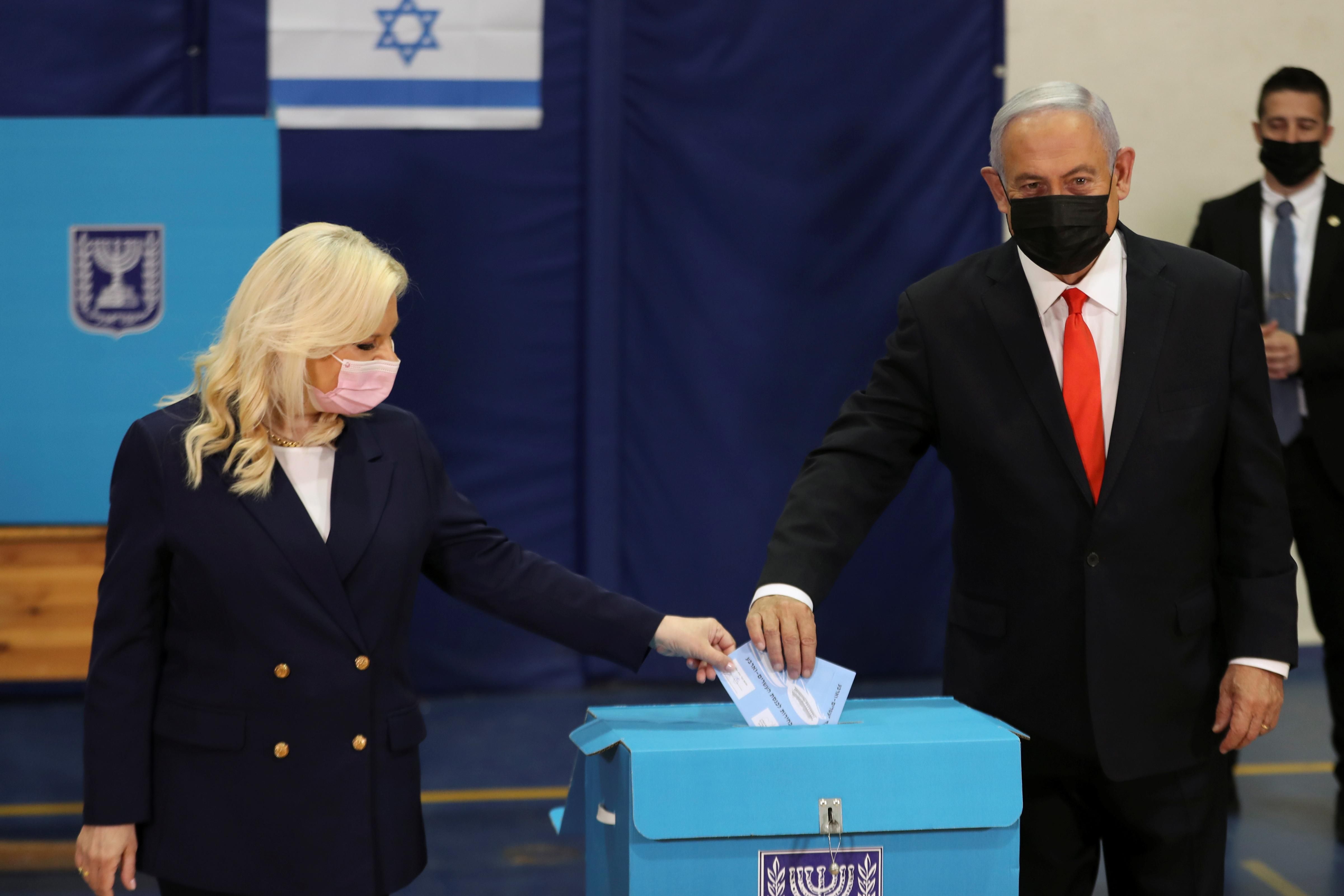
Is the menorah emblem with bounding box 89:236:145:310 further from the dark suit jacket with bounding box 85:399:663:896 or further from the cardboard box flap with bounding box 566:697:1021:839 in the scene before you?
the cardboard box flap with bounding box 566:697:1021:839

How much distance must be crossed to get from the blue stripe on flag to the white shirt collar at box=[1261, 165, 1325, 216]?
266 cm

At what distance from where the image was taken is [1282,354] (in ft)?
12.7

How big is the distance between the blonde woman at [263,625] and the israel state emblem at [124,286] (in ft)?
7.51

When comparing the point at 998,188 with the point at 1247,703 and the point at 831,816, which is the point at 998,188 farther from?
the point at 831,816

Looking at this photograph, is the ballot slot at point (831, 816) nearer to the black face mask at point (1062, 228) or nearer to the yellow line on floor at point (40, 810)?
the black face mask at point (1062, 228)

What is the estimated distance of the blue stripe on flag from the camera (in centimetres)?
511

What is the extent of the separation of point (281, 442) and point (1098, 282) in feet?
3.98

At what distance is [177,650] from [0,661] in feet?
7.14

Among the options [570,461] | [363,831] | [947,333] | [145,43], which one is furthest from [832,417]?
[363,831]

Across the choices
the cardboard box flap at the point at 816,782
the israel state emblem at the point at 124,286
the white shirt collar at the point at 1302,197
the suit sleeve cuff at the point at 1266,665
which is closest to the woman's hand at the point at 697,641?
the cardboard box flap at the point at 816,782

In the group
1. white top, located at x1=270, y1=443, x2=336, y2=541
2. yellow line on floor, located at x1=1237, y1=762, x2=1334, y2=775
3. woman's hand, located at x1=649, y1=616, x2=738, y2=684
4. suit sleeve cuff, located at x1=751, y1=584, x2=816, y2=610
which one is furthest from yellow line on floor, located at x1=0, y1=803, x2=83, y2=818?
yellow line on floor, located at x1=1237, y1=762, x2=1334, y2=775

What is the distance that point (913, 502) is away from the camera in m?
5.44

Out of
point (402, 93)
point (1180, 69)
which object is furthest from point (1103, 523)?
point (1180, 69)

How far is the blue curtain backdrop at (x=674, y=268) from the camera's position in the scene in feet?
17.2
